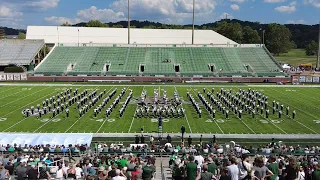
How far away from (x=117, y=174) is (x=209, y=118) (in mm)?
16713

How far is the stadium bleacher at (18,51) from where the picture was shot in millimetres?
57562

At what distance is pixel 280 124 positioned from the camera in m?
22.0

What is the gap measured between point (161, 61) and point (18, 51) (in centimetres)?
2362

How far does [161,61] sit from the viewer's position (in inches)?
2106

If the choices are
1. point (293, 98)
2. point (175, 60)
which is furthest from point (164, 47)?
point (293, 98)

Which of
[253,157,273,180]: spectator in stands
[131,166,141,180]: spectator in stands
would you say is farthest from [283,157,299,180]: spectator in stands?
[131,166,141,180]: spectator in stands

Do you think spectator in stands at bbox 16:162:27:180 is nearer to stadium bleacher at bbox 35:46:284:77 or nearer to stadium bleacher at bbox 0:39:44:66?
stadium bleacher at bbox 35:46:284:77

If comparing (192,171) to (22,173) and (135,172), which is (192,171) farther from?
(22,173)

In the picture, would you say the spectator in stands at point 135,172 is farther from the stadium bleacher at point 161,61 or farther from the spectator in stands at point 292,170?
the stadium bleacher at point 161,61

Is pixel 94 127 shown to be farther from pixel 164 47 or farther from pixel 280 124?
pixel 164 47

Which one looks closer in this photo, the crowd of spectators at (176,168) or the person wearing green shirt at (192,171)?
the crowd of spectators at (176,168)

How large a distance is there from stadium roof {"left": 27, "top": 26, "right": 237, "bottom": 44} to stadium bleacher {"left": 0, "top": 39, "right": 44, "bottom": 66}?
9.95 m

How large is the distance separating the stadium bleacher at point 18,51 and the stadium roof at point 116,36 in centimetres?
995

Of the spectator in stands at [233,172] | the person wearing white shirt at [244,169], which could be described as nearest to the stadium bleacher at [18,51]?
the person wearing white shirt at [244,169]
